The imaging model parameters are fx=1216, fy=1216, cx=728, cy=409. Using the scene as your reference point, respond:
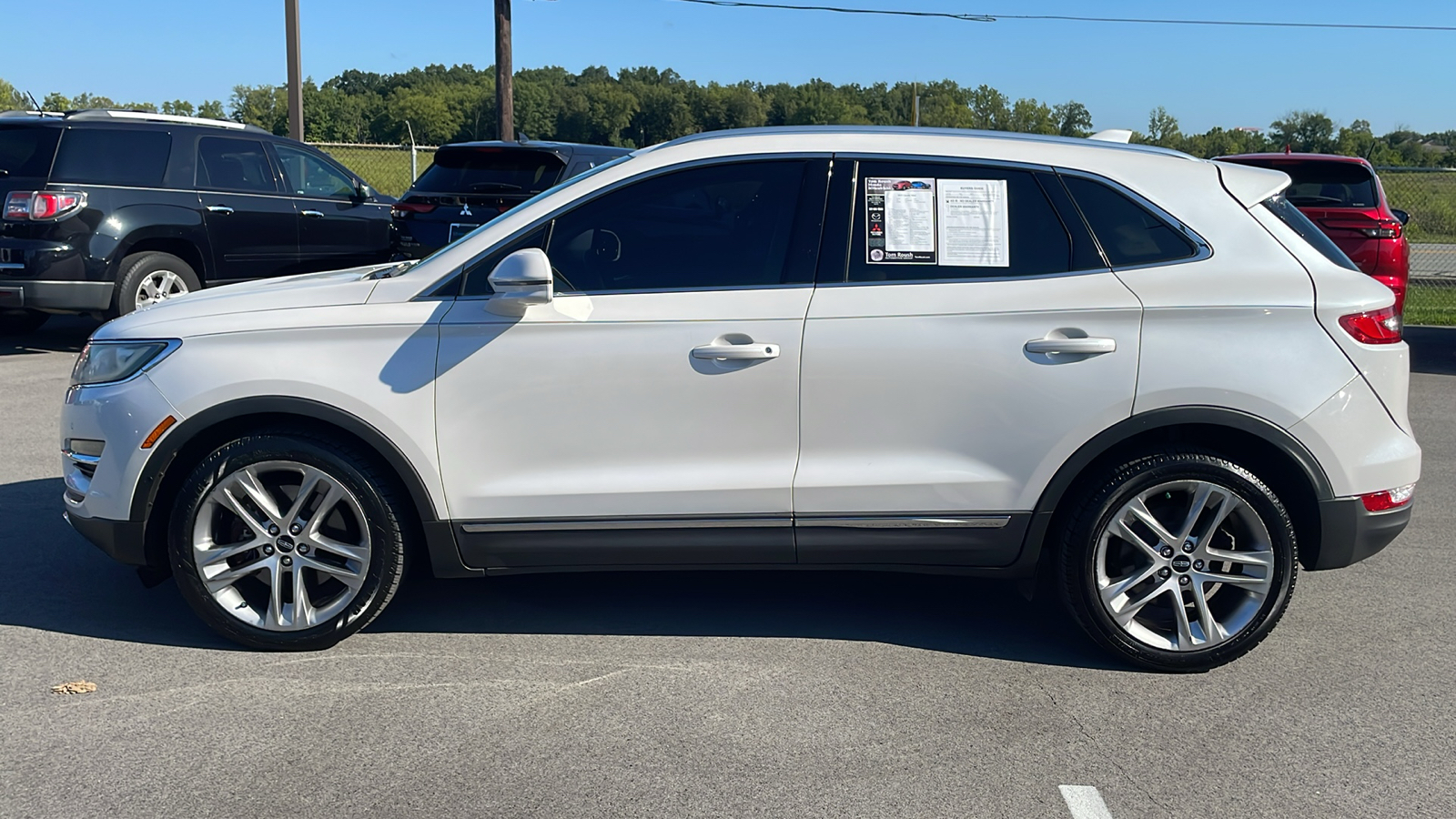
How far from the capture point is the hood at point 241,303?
4082 millimetres

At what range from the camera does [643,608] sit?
4.64 meters

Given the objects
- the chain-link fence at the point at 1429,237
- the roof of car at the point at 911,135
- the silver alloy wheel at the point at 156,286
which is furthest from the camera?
the chain-link fence at the point at 1429,237

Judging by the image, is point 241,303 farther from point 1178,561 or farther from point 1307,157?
point 1307,157

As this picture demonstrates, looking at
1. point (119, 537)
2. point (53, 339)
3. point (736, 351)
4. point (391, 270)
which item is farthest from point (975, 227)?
point (53, 339)

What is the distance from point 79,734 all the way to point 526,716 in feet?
4.21

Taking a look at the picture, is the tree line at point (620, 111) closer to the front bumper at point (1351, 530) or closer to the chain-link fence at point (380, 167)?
the chain-link fence at point (380, 167)

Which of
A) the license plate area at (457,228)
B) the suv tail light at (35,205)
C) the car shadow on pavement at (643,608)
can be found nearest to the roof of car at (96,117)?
the suv tail light at (35,205)

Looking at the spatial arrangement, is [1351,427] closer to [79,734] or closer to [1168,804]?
[1168,804]

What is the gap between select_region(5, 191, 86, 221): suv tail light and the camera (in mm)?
9477

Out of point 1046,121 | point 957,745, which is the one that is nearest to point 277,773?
point 957,745

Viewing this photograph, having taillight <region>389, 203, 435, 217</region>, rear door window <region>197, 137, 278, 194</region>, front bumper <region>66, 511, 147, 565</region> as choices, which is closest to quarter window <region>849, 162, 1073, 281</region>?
front bumper <region>66, 511, 147, 565</region>

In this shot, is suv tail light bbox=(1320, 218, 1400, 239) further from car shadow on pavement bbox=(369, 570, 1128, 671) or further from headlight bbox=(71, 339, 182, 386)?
headlight bbox=(71, 339, 182, 386)

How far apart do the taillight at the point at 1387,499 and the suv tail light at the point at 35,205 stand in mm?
9378

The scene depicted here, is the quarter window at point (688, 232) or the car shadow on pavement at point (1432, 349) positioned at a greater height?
the quarter window at point (688, 232)
